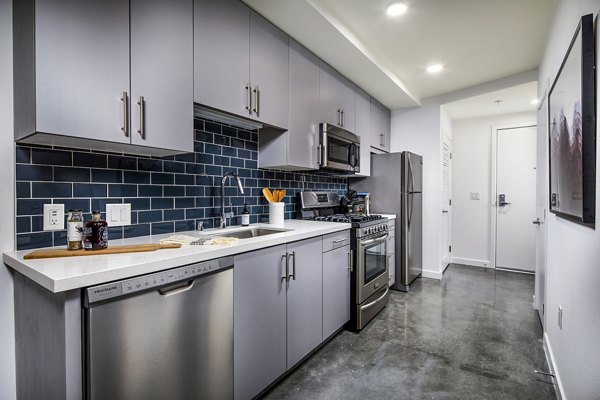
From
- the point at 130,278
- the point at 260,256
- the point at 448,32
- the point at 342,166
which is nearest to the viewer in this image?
the point at 130,278

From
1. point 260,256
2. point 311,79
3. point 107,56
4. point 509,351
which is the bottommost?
point 509,351

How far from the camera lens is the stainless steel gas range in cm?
254

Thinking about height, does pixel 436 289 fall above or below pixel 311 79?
below

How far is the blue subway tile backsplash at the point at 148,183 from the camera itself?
1.35 meters

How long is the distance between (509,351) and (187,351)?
2318mm

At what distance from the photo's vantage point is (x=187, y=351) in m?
1.26

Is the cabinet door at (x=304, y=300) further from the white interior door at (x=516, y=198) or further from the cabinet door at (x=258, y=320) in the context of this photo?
the white interior door at (x=516, y=198)

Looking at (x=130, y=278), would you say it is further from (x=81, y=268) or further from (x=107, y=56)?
(x=107, y=56)

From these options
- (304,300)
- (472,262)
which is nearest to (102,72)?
(304,300)

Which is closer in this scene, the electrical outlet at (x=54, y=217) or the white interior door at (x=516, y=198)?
the electrical outlet at (x=54, y=217)

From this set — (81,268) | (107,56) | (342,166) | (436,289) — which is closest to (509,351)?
(436,289)

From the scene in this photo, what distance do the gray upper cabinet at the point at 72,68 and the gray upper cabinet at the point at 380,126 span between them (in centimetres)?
303

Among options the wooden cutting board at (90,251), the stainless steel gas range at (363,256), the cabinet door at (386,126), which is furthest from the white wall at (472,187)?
the wooden cutting board at (90,251)

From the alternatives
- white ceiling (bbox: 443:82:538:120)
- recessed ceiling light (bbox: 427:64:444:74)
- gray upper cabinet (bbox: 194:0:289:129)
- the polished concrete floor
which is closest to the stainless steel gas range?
the polished concrete floor
